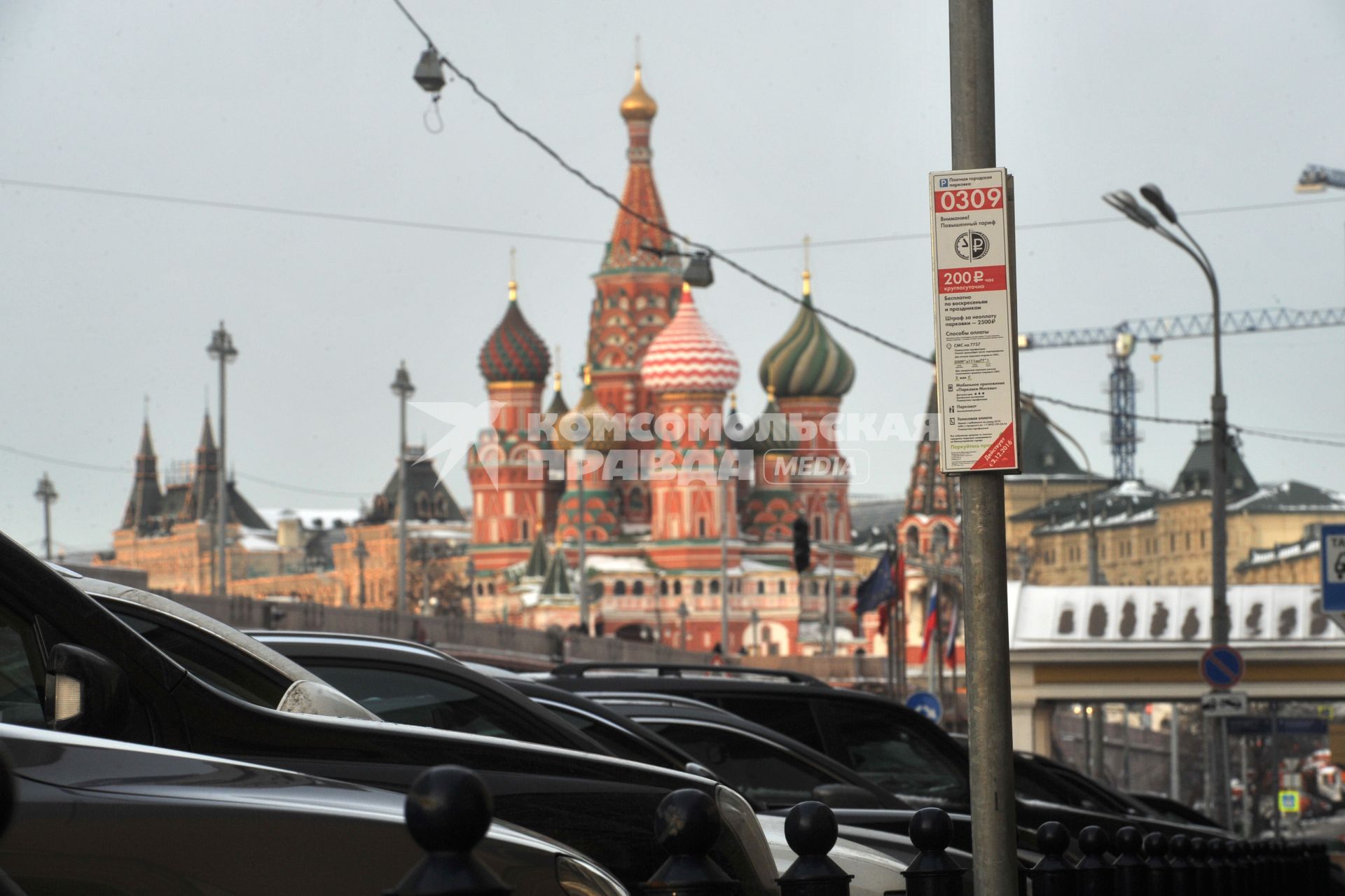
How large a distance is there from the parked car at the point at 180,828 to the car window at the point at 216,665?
179 cm

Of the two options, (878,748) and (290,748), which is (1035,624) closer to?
(878,748)

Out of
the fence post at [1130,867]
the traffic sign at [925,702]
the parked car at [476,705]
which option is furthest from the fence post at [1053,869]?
Result: the traffic sign at [925,702]

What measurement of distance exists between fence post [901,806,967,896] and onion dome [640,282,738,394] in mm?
91877

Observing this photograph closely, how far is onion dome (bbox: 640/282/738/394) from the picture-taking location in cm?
9625

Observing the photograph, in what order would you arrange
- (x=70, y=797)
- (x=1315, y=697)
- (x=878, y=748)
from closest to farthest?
(x=70, y=797) < (x=878, y=748) < (x=1315, y=697)

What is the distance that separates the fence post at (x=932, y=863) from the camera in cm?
395

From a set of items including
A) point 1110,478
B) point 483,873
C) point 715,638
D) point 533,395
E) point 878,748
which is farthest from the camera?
point 1110,478

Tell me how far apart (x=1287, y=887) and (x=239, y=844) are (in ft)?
27.0

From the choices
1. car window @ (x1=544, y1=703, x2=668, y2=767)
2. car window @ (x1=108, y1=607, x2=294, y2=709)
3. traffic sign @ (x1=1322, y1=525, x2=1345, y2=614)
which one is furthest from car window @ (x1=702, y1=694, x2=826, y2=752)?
traffic sign @ (x1=1322, y1=525, x2=1345, y2=614)

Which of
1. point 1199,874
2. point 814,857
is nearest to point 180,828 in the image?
point 814,857

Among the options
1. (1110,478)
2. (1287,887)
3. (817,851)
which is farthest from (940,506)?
(817,851)

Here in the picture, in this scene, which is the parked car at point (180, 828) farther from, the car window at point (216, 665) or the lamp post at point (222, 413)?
the lamp post at point (222, 413)

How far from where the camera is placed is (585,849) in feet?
12.8

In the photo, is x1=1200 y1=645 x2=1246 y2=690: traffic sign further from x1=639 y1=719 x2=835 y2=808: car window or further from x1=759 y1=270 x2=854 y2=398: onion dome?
x1=759 y1=270 x2=854 y2=398: onion dome
